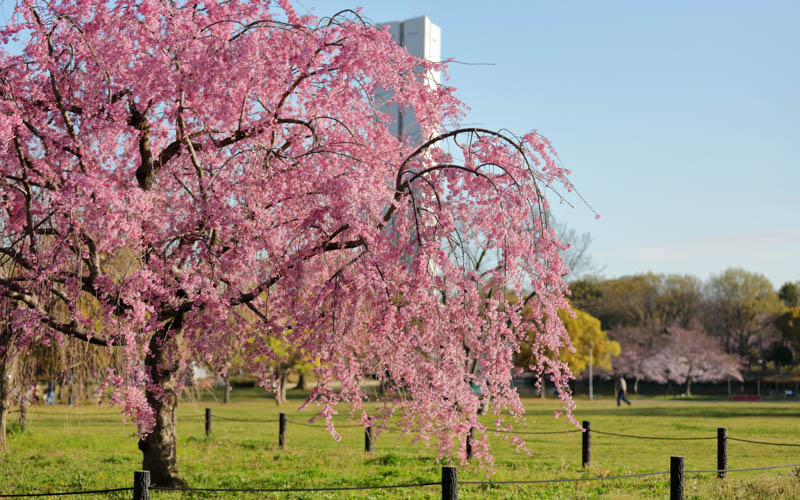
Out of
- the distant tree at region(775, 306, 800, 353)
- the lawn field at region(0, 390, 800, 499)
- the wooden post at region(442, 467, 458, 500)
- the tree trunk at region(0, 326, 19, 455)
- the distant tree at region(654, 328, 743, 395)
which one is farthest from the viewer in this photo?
the distant tree at region(775, 306, 800, 353)

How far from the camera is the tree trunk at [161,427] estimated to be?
12328 mm

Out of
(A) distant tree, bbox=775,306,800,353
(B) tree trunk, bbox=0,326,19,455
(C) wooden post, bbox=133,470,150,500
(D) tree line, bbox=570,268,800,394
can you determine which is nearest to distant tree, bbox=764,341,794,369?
(D) tree line, bbox=570,268,800,394

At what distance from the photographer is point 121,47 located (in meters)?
10.2

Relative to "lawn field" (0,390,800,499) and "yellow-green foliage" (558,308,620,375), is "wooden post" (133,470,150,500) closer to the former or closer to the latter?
"lawn field" (0,390,800,499)

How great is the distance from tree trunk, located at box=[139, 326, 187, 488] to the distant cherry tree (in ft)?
0.19

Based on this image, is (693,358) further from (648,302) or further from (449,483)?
(449,483)

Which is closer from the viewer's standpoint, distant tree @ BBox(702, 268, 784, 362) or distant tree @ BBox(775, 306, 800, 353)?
distant tree @ BBox(775, 306, 800, 353)

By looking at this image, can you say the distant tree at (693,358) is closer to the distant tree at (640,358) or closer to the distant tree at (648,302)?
the distant tree at (640,358)

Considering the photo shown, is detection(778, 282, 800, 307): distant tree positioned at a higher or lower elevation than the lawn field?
higher

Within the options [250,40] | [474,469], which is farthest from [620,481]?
[250,40]

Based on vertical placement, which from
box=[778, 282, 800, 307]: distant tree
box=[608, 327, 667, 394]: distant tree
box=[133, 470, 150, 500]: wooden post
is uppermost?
box=[778, 282, 800, 307]: distant tree

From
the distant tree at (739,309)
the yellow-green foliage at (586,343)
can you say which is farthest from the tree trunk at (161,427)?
the distant tree at (739,309)

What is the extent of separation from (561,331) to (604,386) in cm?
7428

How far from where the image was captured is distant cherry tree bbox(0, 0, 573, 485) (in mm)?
9719
